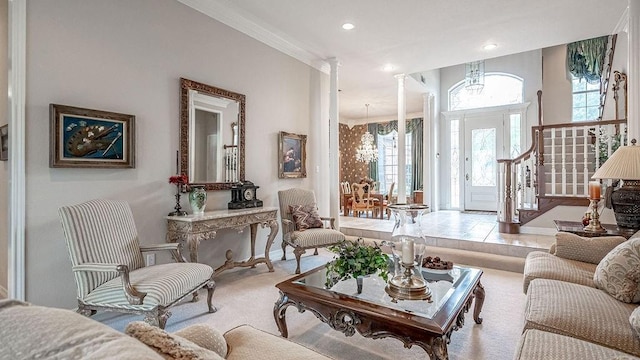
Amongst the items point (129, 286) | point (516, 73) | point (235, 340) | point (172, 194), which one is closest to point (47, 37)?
point (172, 194)

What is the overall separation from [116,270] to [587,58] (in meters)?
8.86

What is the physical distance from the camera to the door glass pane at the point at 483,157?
7723 mm

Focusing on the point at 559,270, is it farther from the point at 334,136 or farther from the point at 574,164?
the point at 334,136

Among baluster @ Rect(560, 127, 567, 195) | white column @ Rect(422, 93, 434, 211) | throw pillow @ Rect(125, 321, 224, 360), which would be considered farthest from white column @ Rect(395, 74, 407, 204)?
throw pillow @ Rect(125, 321, 224, 360)

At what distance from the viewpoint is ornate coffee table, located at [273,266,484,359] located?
159 cm

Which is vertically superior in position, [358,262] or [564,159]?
[564,159]

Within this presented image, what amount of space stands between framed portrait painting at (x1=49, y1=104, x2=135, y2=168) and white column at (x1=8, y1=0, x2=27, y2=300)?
0.18m

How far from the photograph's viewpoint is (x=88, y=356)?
0.55 metres

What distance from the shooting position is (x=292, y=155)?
4.80m

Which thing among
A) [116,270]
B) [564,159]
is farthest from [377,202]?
[116,270]

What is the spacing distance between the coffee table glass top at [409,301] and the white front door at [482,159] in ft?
19.8

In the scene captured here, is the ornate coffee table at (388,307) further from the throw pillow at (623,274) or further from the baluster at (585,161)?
the baluster at (585,161)

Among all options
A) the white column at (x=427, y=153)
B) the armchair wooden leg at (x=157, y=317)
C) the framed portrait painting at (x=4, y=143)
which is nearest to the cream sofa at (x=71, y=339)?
the armchair wooden leg at (x=157, y=317)

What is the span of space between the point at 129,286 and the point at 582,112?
8.76 meters
